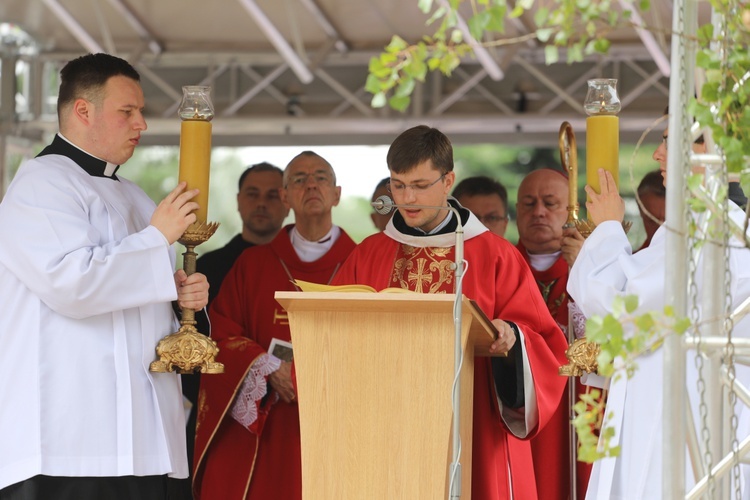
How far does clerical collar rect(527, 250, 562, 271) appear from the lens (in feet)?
21.2

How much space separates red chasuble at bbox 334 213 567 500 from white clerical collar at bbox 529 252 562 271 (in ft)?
4.58

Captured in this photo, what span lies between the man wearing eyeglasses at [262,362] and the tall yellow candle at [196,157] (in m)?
1.54

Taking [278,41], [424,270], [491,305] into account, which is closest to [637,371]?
[491,305]

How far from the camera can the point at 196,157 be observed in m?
4.57

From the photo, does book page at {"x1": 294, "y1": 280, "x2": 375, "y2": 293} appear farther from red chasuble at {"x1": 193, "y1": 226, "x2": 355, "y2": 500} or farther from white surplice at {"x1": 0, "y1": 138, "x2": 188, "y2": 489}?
red chasuble at {"x1": 193, "y1": 226, "x2": 355, "y2": 500}

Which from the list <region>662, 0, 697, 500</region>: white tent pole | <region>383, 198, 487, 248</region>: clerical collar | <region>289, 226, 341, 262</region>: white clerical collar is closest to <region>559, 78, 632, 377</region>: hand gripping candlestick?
<region>383, 198, 487, 248</region>: clerical collar

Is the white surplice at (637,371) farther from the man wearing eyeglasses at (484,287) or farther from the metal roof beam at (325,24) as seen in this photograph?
the metal roof beam at (325,24)

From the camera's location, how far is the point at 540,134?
10078 millimetres

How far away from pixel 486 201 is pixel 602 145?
2750mm

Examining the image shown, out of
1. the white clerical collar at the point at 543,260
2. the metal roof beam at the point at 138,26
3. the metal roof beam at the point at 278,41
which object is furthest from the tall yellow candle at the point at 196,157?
the metal roof beam at the point at 138,26

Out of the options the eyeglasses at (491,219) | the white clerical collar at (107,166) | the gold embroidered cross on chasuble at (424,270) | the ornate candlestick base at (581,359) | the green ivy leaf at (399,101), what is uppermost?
the white clerical collar at (107,166)

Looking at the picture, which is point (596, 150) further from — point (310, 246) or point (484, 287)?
point (310, 246)

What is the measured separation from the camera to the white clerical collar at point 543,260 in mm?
6457

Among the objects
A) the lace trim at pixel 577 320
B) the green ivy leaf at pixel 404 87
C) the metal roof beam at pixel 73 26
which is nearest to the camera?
the green ivy leaf at pixel 404 87
